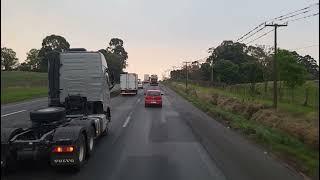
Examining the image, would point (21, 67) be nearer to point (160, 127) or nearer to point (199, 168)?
point (160, 127)

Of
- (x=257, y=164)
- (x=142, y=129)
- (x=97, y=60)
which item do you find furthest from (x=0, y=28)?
(x=142, y=129)

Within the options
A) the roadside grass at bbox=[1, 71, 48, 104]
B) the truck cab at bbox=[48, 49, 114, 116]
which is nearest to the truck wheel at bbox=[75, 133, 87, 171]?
the roadside grass at bbox=[1, 71, 48, 104]

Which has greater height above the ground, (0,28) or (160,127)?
(0,28)

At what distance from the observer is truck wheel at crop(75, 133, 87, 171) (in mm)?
12305

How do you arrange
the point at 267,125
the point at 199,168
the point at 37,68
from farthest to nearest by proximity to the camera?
the point at 37,68 → the point at 267,125 → the point at 199,168

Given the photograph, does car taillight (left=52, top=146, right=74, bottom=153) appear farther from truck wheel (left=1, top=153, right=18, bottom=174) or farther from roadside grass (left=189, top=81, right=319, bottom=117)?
roadside grass (left=189, top=81, right=319, bottom=117)

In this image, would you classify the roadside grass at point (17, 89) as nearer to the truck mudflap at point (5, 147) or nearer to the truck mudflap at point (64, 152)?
the truck mudflap at point (5, 147)

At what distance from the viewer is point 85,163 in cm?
1360

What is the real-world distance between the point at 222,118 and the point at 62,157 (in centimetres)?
1990

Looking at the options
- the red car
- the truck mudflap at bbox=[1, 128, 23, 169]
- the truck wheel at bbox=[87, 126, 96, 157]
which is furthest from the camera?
the red car

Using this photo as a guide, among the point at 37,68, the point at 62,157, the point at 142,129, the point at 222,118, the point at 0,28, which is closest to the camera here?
the point at 0,28

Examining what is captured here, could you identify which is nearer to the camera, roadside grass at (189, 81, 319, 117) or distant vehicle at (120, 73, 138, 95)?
roadside grass at (189, 81, 319, 117)

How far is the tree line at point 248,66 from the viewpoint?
5919 centimetres

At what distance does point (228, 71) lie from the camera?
4400 inches
